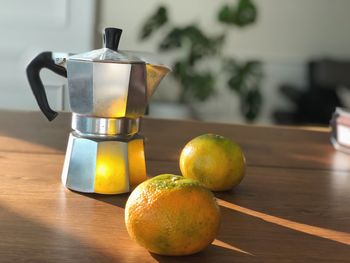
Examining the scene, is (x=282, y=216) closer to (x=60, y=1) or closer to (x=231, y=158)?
(x=231, y=158)

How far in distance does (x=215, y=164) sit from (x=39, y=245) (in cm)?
33

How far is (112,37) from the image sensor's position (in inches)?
29.2

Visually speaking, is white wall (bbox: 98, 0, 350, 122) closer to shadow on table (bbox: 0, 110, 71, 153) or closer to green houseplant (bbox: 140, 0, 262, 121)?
green houseplant (bbox: 140, 0, 262, 121)

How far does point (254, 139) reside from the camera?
4.33 ft

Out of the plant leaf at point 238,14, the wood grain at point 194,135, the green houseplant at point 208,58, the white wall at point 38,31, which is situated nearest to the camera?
the wood grain at point 194,135

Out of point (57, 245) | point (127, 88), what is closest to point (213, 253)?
point (57, 245)

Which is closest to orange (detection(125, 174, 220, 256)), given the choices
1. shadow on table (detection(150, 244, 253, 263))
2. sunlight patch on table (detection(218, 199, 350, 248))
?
shadow on table (detection(150, 244, 253, 263))

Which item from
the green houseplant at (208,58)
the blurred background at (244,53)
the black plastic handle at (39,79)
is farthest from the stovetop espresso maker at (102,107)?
the green houseplant at (208,58)

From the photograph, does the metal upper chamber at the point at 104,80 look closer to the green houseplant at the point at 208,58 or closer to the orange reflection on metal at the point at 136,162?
the orange reflection on metal at the point at 136,162

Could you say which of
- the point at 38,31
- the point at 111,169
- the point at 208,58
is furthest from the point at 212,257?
the point at 208,58

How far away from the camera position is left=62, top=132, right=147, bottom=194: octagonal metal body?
0.74 m

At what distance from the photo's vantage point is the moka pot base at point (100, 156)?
2.43 feet

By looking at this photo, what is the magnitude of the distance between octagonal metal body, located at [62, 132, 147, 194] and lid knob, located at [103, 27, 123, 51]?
0.14 metres

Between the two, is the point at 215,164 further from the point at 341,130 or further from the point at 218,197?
the point at 341,130
